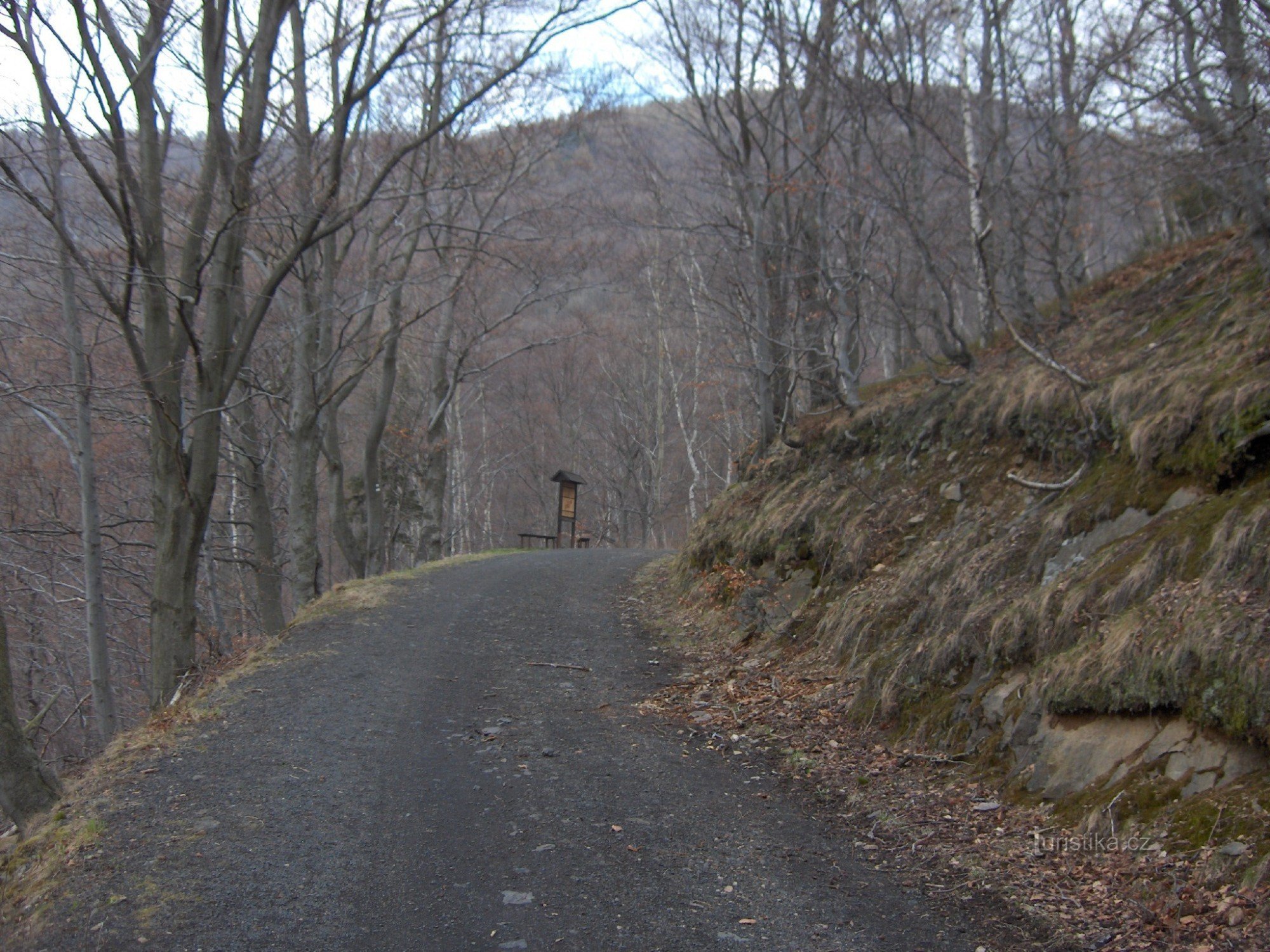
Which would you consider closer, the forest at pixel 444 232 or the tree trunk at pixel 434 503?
the forest at pixel 444 232

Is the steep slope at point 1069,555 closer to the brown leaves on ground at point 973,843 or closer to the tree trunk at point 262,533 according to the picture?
the brown leaves on ground at point 973,843

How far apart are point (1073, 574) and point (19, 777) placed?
275 inches

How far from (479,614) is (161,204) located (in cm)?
543

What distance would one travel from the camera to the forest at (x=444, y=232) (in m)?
7.66

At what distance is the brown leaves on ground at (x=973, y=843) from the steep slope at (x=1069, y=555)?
0.22 meters

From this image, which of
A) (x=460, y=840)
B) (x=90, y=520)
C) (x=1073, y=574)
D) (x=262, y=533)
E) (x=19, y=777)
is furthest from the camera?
(x=262, y=533)

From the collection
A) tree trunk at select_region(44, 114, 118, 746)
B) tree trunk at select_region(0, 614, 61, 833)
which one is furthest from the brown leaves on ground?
tree trunk at select_region(44, 114, 118, 746)

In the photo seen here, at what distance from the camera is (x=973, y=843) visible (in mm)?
4031

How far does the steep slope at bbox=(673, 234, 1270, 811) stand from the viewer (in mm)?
3916

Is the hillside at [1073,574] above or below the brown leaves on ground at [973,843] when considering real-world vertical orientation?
above

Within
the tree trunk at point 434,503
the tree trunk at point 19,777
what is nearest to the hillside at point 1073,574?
the tree trunk at point 19,777

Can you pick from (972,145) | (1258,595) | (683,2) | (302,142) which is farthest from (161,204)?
(972,145)

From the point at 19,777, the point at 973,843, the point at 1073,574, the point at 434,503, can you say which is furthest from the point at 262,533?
the point at 973,843

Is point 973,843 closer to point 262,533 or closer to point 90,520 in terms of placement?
point 90,520
